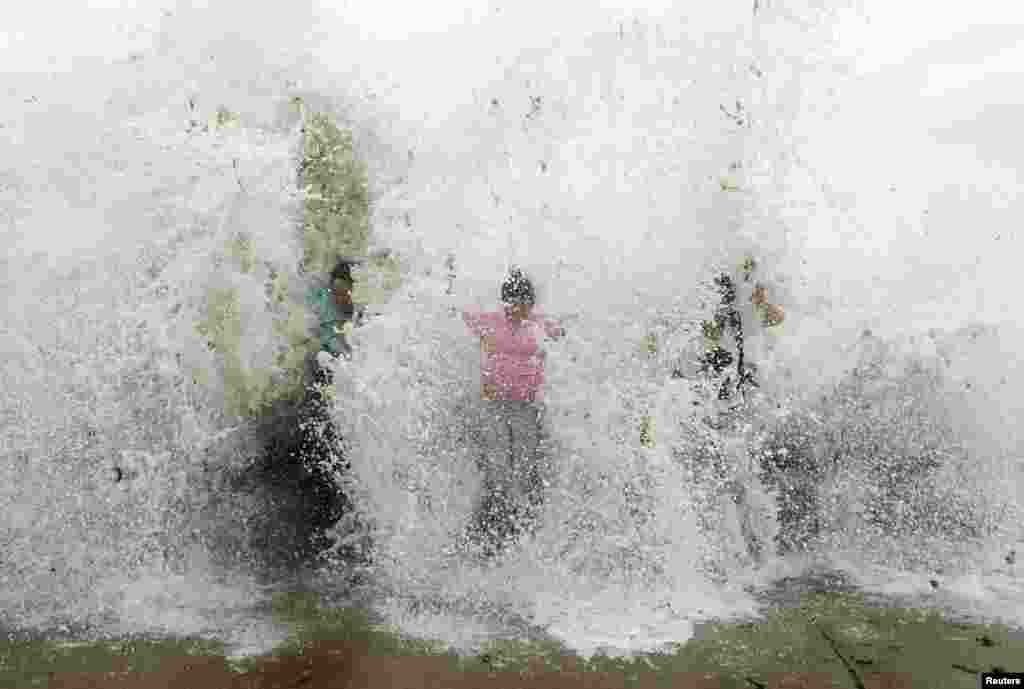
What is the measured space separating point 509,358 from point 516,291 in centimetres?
41

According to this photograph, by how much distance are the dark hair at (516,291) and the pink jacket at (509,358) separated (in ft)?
0.32

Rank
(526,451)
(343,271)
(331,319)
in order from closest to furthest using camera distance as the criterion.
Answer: (526,451) → (331,319) → (343,271)

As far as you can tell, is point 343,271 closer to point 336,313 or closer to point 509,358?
point 336,313

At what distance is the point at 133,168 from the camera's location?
521 centimetres

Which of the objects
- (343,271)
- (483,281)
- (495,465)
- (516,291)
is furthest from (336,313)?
(495,465)

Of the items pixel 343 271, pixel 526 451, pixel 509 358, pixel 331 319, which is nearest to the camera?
pixel 509 358

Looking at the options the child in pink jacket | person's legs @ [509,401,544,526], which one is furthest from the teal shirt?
person's legs @ [509,401,544,526]

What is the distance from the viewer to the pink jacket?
4.92 metres

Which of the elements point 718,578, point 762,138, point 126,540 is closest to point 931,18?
A: point 762,138

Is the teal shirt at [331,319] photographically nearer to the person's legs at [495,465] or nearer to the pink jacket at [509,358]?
the pink jacket at [509,358]

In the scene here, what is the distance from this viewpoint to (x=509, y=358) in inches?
194

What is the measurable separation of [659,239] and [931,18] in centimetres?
390

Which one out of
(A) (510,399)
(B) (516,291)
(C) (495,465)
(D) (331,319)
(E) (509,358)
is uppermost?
(B) (516,291)

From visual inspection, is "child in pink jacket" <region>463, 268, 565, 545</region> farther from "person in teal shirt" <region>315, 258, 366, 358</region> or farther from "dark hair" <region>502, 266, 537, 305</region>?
→ "person in teal shirt" <region>315, 258, 366, 358</region>
